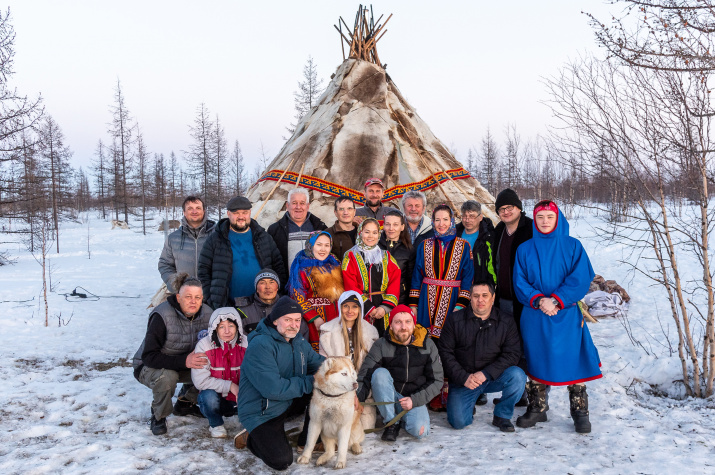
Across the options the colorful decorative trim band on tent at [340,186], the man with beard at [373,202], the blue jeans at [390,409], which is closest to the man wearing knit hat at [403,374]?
the blue jeans at [390,409]

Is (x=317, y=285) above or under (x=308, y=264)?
under

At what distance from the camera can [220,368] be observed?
3139 millimetres

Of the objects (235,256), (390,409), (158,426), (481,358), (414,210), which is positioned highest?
(414,210)

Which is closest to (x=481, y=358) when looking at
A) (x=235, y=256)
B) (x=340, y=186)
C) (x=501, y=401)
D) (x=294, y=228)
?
(x=501, y=401)

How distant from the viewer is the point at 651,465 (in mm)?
2453

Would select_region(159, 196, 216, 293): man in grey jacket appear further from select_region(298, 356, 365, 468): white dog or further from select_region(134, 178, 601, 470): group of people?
select_region(298, 356, 365, 468): white dog

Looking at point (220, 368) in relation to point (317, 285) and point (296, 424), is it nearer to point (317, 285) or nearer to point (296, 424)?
point (296, 424)

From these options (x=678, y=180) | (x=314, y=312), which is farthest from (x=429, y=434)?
(x=678, y=180)

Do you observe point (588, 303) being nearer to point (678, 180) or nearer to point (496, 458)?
point (678, 180)

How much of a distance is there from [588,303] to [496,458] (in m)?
4.63

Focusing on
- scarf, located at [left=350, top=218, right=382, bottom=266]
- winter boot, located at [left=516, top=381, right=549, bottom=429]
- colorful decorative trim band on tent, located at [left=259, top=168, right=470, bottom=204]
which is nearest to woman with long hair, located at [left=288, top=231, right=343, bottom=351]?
scarf, located at [left=350, top=218, right=382, bottom=266]

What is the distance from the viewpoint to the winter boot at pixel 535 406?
122 inches

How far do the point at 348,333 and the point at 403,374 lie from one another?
462 millimetres

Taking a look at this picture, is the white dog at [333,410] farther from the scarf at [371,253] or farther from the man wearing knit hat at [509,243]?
the man wearing knit hat at [509,243]
